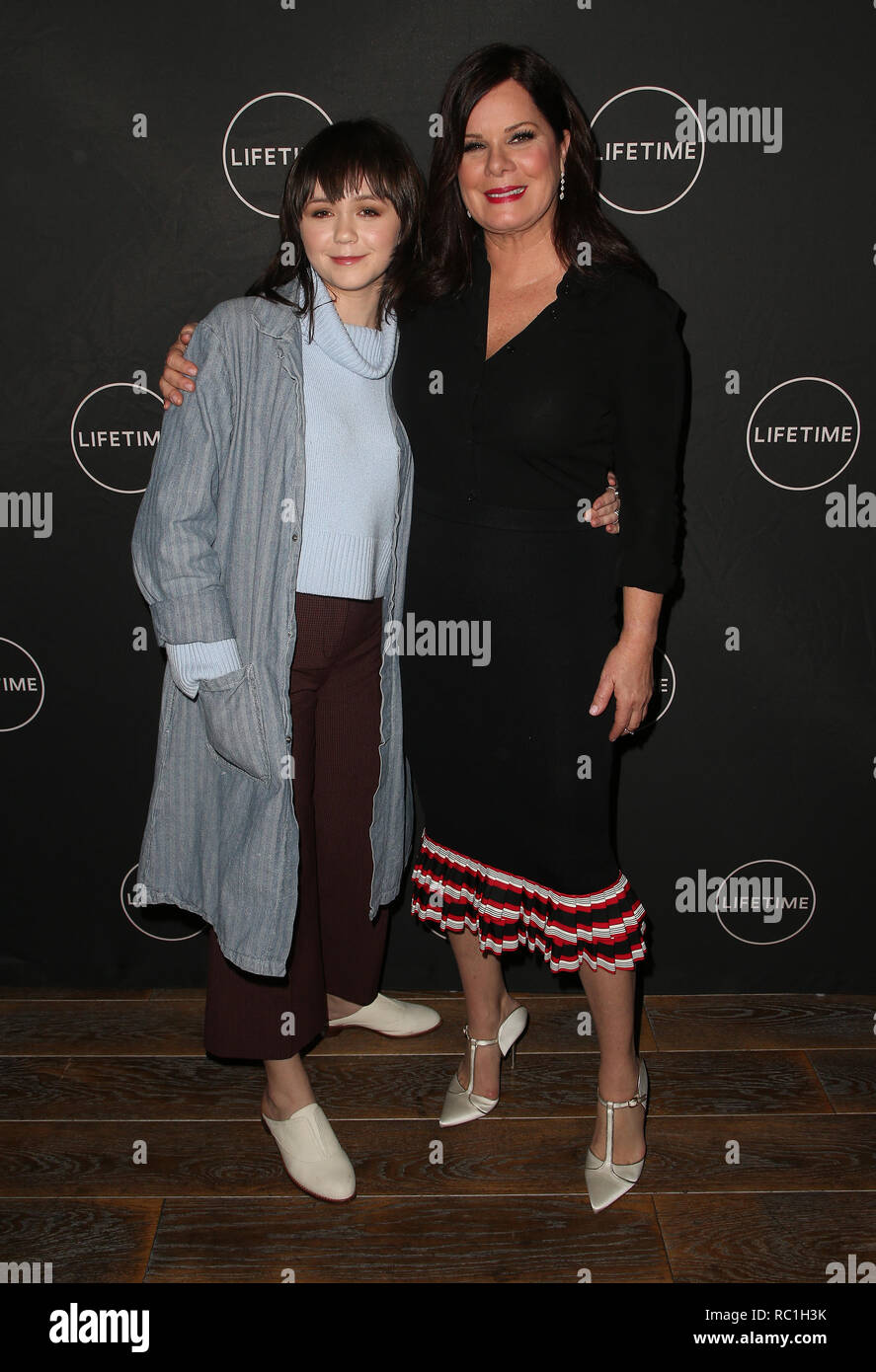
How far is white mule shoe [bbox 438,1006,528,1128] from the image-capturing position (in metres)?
2.21

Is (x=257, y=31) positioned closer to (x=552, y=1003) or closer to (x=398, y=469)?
(x=398, y=469)

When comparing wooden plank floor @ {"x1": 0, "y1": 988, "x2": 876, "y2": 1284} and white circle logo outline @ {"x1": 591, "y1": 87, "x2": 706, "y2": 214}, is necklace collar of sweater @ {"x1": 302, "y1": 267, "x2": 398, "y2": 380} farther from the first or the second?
wooden plank floor @ {"x1": 0, "y1": 988, "x2": 876, "y2": 1284}

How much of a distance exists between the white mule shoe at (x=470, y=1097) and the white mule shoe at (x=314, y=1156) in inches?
9.4

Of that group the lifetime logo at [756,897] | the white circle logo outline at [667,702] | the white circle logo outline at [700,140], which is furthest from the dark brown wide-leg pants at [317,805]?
the white circle logo outline at [700,140]

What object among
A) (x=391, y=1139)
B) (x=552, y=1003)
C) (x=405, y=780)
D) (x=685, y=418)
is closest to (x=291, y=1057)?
(x=391, y=1139)

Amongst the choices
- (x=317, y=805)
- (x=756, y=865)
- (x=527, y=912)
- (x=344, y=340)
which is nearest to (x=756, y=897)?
(x=756, y=865)

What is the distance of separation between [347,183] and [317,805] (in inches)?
41.3

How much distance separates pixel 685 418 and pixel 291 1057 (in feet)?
4.87

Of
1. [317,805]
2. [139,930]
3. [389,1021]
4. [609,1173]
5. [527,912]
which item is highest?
[317,805]

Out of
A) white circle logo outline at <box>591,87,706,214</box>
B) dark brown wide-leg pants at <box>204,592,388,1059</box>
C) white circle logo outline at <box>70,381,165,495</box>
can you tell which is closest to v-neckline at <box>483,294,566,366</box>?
dark brown wide-leg pants at <box>204,592,388,1059</box>

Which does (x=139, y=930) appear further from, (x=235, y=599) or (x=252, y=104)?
(x=252, y=104)

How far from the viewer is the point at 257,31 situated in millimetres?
2227

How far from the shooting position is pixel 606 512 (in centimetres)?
189

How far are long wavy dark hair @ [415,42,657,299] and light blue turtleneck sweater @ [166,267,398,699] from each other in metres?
0.16
